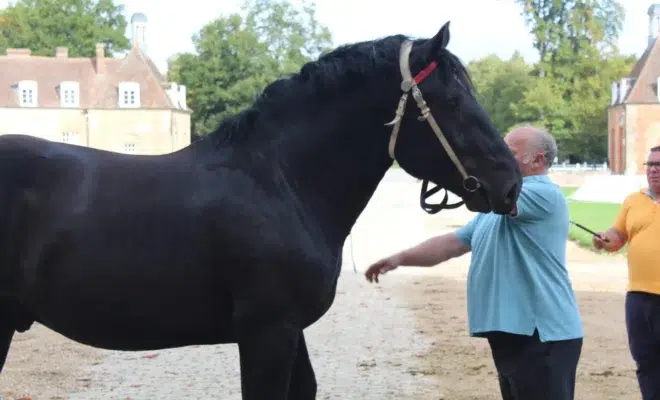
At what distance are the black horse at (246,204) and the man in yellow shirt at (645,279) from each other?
8.11 feet

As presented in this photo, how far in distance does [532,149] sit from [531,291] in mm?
717

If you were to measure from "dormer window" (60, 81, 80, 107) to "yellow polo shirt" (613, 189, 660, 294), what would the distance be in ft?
190

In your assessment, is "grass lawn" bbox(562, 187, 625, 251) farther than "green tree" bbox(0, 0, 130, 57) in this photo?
No

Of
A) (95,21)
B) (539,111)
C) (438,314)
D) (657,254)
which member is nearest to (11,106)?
(95,21)

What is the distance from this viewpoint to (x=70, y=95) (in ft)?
196

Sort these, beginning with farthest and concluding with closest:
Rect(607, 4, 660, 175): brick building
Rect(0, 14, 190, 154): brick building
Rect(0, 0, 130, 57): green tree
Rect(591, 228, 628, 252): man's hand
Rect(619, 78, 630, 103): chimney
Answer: Rect(0, 0, 130, 57): green tree
Rect(619, 78, 630, 103): chimney
Rect(607, 4, 660, 175): brick building
Rect(0, 14, 190, 154): brick building
Rect(591, 228, 628, 252): man's hand

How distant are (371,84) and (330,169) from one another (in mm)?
398

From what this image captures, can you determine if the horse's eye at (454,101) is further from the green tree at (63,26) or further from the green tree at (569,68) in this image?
the green tree at (63,26)

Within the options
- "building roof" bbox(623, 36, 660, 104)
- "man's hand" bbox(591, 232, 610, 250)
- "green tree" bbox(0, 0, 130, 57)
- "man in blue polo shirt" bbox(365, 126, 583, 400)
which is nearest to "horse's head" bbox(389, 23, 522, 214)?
"man in blue polo shirt" bbox(365, 126, 583, 400)

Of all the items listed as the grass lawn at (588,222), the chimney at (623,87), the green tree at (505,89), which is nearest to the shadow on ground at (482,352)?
the grass lawn at (588,222)

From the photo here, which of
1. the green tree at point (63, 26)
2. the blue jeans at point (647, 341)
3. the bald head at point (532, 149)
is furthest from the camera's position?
the green tree at point (63, 26)

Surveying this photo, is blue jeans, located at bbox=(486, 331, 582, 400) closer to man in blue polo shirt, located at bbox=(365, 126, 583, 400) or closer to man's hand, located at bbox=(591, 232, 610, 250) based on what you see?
man in blue polo shirt, located at bbox=(365, 126, 583, 400)

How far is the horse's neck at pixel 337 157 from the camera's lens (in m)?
3.53

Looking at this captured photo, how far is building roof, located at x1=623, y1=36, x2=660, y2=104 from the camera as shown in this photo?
204ft
